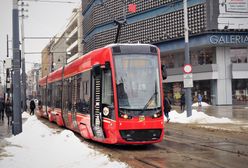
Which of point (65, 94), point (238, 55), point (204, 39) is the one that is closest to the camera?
point (65, 94)

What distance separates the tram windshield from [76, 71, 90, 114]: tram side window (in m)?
2.30

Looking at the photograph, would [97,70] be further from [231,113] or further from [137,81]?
[231,113]

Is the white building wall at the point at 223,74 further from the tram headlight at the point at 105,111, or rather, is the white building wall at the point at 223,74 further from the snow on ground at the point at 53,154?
the tram headlight at the point at 105,111

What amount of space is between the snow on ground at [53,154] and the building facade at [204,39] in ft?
112

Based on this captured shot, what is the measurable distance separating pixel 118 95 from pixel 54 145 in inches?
96.4

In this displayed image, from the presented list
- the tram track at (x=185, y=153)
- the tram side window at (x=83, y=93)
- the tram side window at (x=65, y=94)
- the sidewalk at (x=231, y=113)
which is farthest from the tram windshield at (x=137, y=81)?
the sidewalk at (x=231, y=113)

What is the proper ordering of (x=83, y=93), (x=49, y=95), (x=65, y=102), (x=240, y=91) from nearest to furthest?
(x=83, y=93), (x=65, y=102), (x=49, y=95), (x=240, y=91)

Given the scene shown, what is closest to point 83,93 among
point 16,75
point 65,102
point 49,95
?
point 16,75

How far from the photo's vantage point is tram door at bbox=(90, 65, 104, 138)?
13.8 m

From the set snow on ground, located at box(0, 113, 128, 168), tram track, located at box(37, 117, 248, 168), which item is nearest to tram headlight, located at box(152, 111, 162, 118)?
tram track, located at box(37, 117, 248, 168)

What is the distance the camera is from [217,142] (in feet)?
49.6

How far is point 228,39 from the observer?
50438mm

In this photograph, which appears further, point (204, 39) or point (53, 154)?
point (204, 39)

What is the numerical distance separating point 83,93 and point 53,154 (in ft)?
15.4
